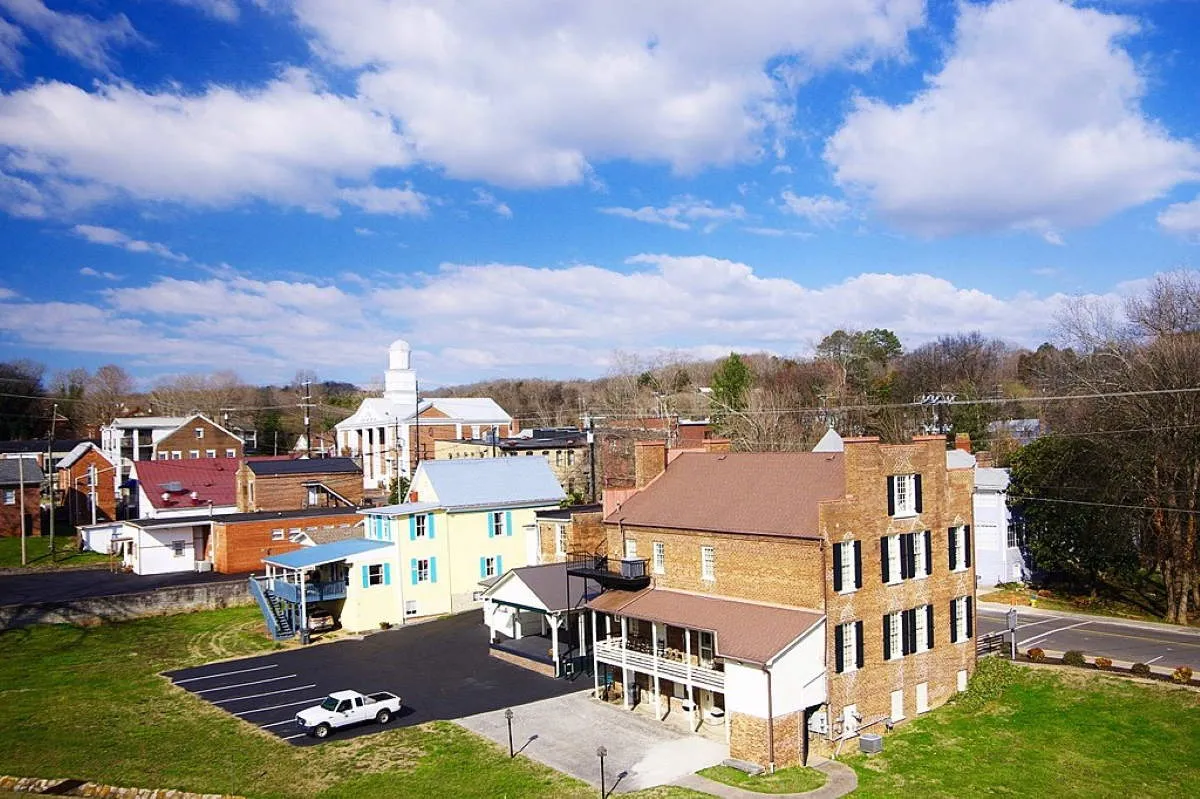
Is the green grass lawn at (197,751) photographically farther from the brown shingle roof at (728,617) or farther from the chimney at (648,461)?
the chimney at (648,461)

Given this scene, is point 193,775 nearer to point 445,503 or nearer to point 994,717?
point 445,503

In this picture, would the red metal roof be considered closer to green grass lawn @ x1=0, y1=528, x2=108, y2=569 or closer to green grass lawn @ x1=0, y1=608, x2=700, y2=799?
green grass lawn @ x1=0, y1=528, x2=108, y2=569

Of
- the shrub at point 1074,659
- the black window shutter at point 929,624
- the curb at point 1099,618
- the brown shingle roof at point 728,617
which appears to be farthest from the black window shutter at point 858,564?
the curb at point 1099,618

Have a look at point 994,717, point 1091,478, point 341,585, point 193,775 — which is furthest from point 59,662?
point 1091,478

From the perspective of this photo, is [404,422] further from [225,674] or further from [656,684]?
[656,684]

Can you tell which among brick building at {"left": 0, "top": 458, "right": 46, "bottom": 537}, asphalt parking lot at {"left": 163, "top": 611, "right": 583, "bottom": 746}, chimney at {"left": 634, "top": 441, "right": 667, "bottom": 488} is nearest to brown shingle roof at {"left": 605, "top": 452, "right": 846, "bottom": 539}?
chimney at {"left": 634, "top": 441, "right": 667, "bottom": 488}

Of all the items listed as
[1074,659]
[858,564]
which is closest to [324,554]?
[858,564]
